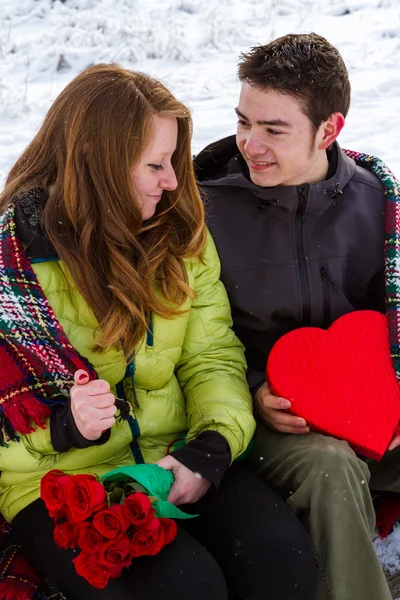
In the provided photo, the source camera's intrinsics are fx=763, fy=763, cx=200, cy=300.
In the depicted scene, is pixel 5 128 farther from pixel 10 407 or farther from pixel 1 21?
pixel 10 407

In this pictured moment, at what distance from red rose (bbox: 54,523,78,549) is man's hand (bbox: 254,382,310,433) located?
826 millimetres

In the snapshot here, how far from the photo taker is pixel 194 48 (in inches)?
285

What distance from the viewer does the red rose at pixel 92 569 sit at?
1902 millimetres

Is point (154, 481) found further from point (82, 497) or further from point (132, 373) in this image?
point (132, 373)

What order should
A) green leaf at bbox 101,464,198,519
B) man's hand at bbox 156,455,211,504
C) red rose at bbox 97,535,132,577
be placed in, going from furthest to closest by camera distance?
man's hand at bbox 156,455,211,504, green leaf at bbox 101,464,198,519, red rose at bbox 97,535,132,577

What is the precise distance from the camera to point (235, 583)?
7.01 feet

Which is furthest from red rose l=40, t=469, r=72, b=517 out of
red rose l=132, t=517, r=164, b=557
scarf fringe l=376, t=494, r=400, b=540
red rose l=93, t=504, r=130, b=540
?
scarf fringe l=376, t=494, r=400, b=540

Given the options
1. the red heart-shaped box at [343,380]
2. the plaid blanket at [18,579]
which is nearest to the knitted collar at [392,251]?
the red heart-shaped box at [343,380]

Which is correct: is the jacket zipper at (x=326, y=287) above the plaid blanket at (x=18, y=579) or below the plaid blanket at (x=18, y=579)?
above

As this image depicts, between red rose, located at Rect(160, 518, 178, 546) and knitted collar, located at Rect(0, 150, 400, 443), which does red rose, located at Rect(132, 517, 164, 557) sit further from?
knitted collar, located at Rect(0, 150, 400, 443)

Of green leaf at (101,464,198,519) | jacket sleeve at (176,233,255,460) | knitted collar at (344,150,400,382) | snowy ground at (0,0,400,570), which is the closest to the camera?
green leaf at (101,464,198,519)

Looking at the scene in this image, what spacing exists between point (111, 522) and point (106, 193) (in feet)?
3.16

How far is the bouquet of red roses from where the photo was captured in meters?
1.91

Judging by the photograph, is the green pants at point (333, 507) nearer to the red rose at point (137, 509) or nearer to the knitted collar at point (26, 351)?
the red rose at point (137, 509)
